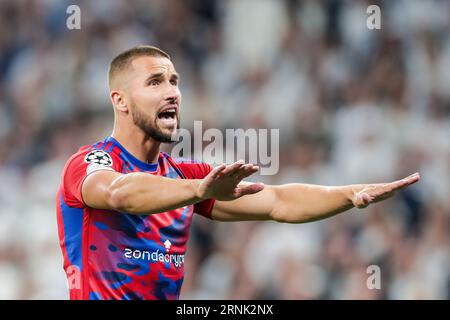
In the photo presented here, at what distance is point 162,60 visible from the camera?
473 cm

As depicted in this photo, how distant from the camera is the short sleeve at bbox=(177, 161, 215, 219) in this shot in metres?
4.95

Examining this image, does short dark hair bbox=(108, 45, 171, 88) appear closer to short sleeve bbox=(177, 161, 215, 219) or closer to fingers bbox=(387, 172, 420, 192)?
short sleeve bbox=(177, 161, 215, 219)

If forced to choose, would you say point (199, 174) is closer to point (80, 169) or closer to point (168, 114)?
point (168, 114)

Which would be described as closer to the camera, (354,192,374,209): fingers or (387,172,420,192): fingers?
(387,172,420,192): fingers

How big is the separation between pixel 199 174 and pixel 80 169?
3.27ft

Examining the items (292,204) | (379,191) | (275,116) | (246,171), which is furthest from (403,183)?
(275,116)

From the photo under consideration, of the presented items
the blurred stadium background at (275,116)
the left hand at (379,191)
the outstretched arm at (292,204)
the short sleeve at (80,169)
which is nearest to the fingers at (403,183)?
the left hand at (379,191)

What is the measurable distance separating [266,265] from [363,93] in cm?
255

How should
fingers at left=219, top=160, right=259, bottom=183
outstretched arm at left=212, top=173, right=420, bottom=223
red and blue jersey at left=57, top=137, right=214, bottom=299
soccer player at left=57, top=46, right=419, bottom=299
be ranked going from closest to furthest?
fingers at left=219, top=160, right=259, bottom=183
soccer player at left=57, top=46, right=419, bottom=299
red and blue jersey at left=57, top=137, right=214, bottom=299
outstretched arm at left=212, top=173, right=420, bottom=223

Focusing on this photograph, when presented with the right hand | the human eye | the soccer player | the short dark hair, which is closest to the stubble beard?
the soccer player

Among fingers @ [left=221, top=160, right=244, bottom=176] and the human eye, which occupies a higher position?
the human eye

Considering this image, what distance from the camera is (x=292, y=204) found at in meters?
4.78

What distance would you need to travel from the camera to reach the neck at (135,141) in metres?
4.66
